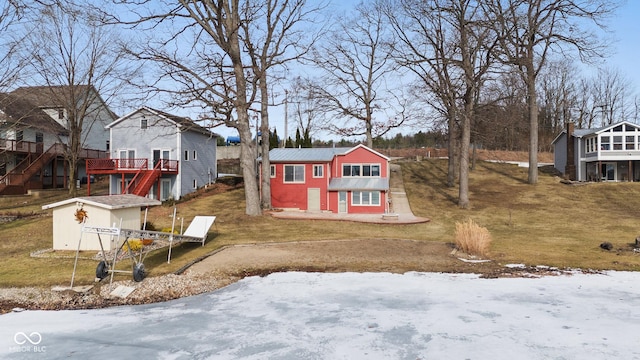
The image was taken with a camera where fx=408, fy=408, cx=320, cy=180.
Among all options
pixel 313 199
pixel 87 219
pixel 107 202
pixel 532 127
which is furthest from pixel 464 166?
pixel 87 219

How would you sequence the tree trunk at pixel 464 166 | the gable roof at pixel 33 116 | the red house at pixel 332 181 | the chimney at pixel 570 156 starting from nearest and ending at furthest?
1. the tree trunk at pixel 464 166
2. the red house at pixel 332 181
3. the gable roof at pixel 33 116
4. the chimney at pixel 570 156

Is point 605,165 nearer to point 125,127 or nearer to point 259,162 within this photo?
point 259,162

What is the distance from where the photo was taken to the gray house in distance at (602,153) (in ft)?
117

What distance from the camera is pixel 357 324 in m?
7.45

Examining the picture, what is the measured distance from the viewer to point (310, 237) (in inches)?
714

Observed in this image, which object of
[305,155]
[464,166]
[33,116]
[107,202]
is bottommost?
[107,202]

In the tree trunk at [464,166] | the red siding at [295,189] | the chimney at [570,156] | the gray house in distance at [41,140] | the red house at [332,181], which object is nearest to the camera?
the tree trunk at [464,166]

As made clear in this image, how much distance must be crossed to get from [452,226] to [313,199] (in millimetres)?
10798

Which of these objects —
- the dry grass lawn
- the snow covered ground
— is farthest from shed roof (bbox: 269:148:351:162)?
the snow covered ground

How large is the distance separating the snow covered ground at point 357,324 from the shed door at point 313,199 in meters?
19.1

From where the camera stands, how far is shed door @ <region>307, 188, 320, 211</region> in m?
29.7

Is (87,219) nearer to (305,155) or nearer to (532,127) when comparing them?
(305,155)

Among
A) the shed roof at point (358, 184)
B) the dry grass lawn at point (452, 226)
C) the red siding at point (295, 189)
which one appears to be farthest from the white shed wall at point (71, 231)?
the shed roof at point (358, 184)

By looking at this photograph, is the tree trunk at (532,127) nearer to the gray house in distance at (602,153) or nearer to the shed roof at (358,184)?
the gray house in distance at (602,153)
